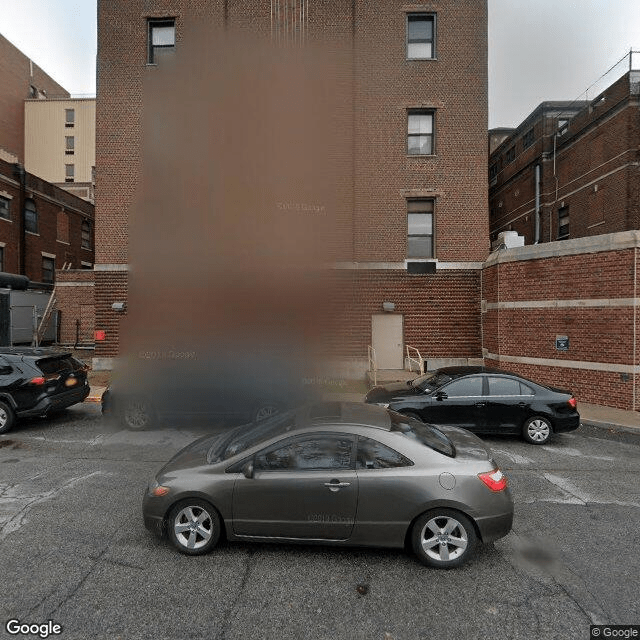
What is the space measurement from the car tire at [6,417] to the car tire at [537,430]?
9.76 metres

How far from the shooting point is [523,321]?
10.9m

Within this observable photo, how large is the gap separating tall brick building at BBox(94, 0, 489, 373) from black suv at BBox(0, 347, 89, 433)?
6.01 m

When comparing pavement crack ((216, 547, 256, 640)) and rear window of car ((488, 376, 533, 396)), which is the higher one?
rear window of car ((488, 376, 533, 396))

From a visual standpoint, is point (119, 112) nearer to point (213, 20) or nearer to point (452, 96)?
point (213, 20)

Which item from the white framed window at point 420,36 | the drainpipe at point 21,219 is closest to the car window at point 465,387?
the white framed window at point 420,36

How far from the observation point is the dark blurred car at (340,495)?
3367mm

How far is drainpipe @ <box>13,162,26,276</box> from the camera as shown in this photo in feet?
74.3

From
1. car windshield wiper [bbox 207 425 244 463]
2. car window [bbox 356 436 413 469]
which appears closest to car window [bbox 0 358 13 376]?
car windshield wiper [bbox 207 425 244 463]

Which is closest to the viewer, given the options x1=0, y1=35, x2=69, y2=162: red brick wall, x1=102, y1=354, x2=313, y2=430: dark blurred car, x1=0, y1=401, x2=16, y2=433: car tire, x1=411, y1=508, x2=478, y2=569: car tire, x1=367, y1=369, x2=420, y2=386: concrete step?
x1=411, y1=508, x2=478, y2=569: car tire

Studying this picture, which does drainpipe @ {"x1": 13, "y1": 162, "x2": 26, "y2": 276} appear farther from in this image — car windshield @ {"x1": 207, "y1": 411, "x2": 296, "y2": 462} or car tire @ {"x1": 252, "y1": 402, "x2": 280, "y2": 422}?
→ car windshield @ {"x1": 207, "y1": 411, "x2": 296, "y2": 462}

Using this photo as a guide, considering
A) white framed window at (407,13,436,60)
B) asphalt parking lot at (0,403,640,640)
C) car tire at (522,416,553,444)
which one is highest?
white framed window at (407,13,436,60)

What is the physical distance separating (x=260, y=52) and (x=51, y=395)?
10.6 m

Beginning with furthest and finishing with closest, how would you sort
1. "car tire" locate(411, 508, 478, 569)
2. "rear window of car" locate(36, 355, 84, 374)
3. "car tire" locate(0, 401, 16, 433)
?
"rear window of car" locate(36, 355, 84, 374), "car tire" locate(0, 401, 16, 433), "car tire" locate(411, 508, 478, 569)

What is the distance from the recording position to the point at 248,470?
3.49 meters
